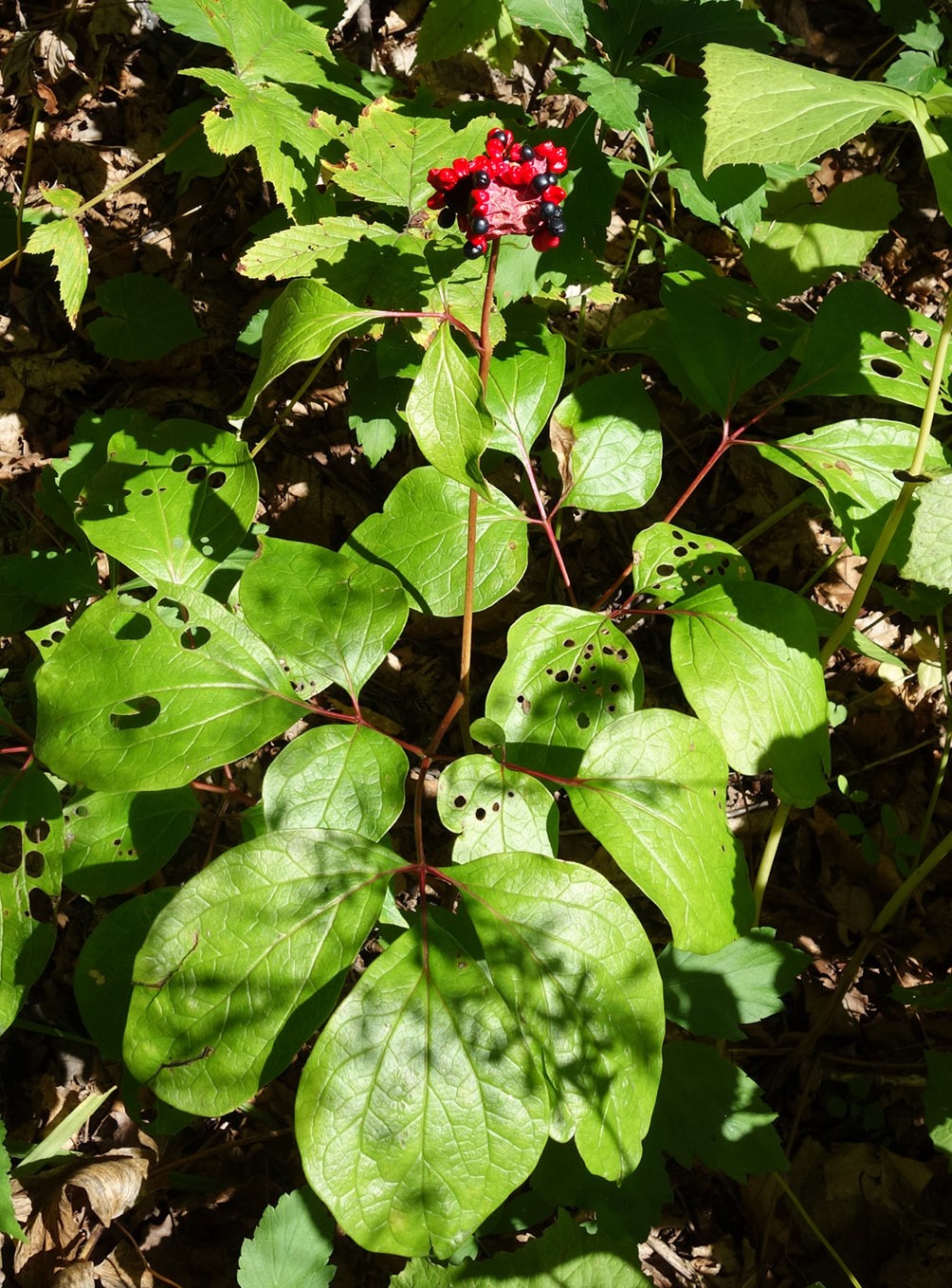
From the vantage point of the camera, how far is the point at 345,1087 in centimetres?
129

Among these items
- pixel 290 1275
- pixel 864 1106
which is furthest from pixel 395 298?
pixel 864 1106

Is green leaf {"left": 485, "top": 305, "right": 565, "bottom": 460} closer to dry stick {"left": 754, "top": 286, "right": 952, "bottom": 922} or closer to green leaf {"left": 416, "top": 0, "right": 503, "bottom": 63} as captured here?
dry stick {"left": 754, "top": 286, "right": 952, "bottom": 922}

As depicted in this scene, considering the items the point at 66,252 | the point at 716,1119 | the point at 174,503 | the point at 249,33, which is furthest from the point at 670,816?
the point at 249,33

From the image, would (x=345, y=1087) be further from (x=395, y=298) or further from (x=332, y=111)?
(x=332, y=111)

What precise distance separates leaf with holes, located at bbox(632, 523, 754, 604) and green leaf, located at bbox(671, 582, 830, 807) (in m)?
0.09

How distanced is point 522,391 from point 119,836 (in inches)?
48.1

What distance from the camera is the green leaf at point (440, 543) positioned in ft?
6.09

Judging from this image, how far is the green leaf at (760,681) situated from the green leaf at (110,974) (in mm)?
1050

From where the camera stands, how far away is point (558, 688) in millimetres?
1719

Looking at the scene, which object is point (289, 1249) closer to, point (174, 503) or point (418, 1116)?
point (418, 1116)

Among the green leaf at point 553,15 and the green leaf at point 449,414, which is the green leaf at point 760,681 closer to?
the green leaf at point 449,414

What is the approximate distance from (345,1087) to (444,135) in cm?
176

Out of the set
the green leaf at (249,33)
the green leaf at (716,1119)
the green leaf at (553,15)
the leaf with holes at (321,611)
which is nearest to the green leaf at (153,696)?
the leaf with holes at (321,611)

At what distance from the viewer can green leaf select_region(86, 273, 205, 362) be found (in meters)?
2.77
